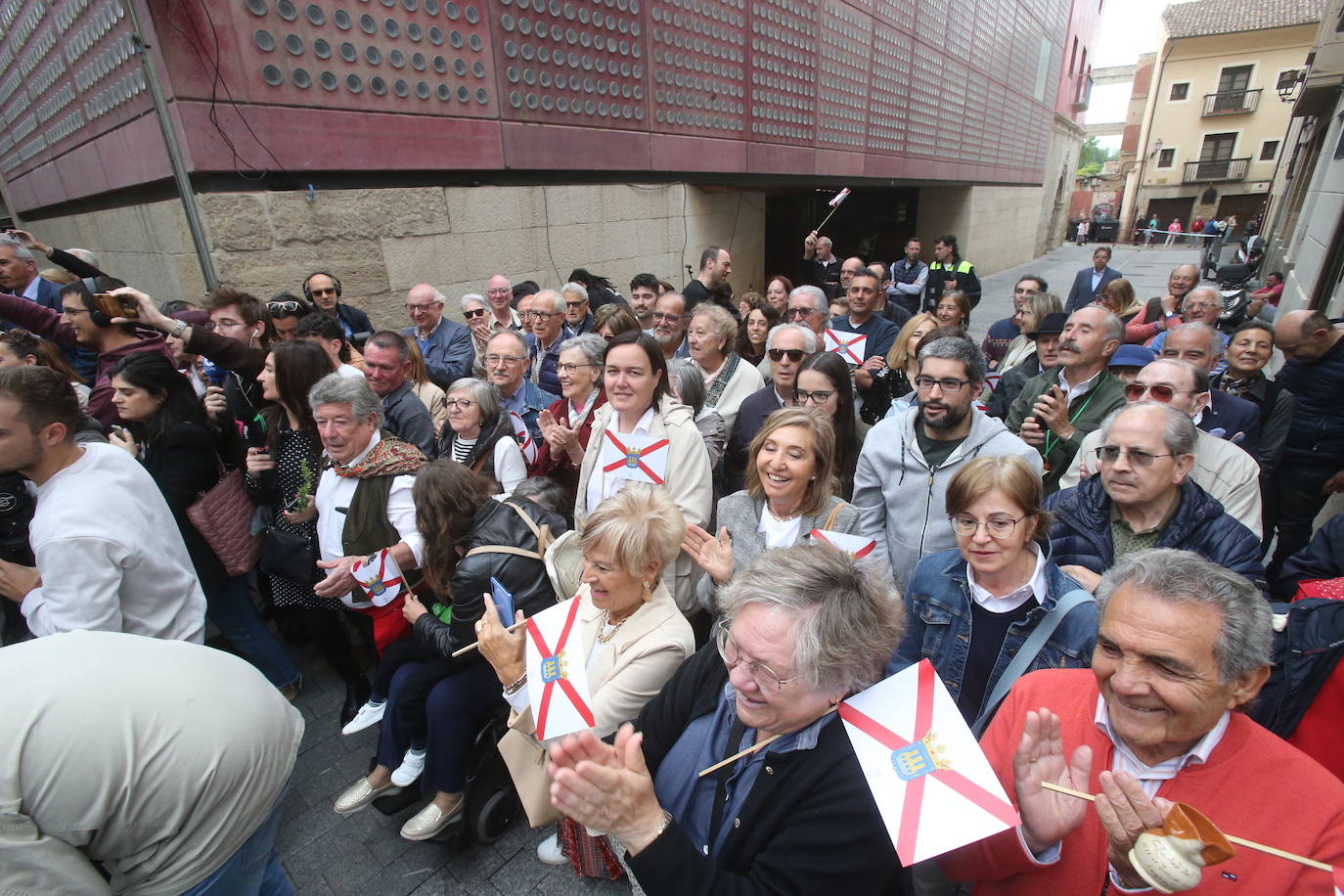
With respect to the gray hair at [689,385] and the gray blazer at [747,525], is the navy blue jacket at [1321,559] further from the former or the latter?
the gray hair at [689,385]

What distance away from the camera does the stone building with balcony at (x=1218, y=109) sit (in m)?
32.4

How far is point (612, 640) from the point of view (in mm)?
2199

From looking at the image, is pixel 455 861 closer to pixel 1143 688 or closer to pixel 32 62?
pixel 1143 688

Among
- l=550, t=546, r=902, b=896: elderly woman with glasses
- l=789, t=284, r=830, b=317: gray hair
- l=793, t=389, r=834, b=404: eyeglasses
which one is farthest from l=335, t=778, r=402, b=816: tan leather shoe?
l=789, t=284, r=830, b=317: gray hair

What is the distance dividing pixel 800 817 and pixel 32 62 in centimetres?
996

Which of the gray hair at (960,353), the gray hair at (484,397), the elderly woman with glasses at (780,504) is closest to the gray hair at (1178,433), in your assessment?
the gray hair at (960,353)

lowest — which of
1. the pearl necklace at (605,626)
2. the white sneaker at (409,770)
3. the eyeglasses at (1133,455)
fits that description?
the white sneaker at (409,770)

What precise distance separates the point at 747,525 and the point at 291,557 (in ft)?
7.49

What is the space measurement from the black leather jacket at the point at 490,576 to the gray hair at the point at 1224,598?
193 cm

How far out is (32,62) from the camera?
638 cm

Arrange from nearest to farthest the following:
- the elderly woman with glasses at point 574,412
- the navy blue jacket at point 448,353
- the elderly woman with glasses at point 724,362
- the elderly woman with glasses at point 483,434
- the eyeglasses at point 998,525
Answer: the eyeglasses at point 998,525 < the elderly woman with glasses at point 483,434 < the elderly woman with glasses at point 574,412 < the elderly woman with glasses at point 724,362 < the navy blue jacket at point 448,353

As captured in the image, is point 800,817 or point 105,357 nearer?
point 800,817

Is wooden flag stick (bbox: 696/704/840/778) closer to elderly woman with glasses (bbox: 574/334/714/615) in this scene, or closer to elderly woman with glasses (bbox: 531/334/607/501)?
elderly woman with glasses (bbox: 574/334/714/615)

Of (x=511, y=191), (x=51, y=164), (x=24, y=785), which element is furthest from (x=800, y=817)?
(x=51, y=164)
